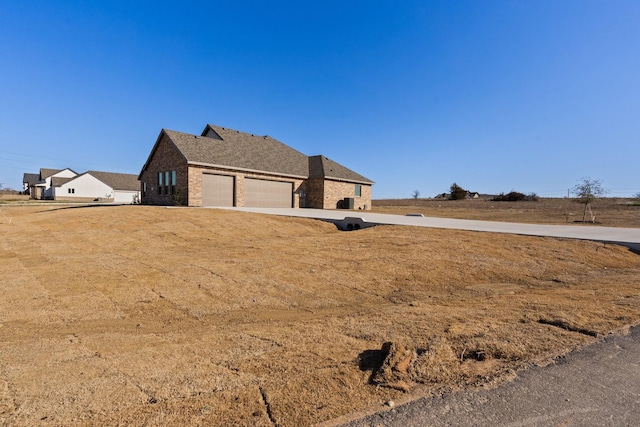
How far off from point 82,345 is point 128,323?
2.83 ft

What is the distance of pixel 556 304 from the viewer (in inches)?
203

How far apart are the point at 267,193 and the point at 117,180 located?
4708 cm

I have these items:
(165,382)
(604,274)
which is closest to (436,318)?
(165,382)

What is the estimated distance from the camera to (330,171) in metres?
31.6

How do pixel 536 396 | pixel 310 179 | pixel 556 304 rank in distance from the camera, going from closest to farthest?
1. pixel 536 396
2. pixel 556 304
3. pixel 310 179

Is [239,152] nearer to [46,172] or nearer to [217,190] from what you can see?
[217,190]

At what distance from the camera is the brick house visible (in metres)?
23.0

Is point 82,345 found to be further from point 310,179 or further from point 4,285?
point 310,179

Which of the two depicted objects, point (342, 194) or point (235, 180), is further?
point (342, 194)

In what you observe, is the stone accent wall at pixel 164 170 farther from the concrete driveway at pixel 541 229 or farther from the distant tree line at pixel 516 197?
the distant tree line at pixel 516 197

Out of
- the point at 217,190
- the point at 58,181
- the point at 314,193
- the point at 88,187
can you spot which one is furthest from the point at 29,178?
the point at 314,193

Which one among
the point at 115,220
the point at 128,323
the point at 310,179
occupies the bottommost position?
the point at 128,323

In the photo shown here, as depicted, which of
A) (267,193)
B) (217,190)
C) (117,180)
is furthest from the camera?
(117,180)

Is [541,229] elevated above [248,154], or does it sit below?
below
